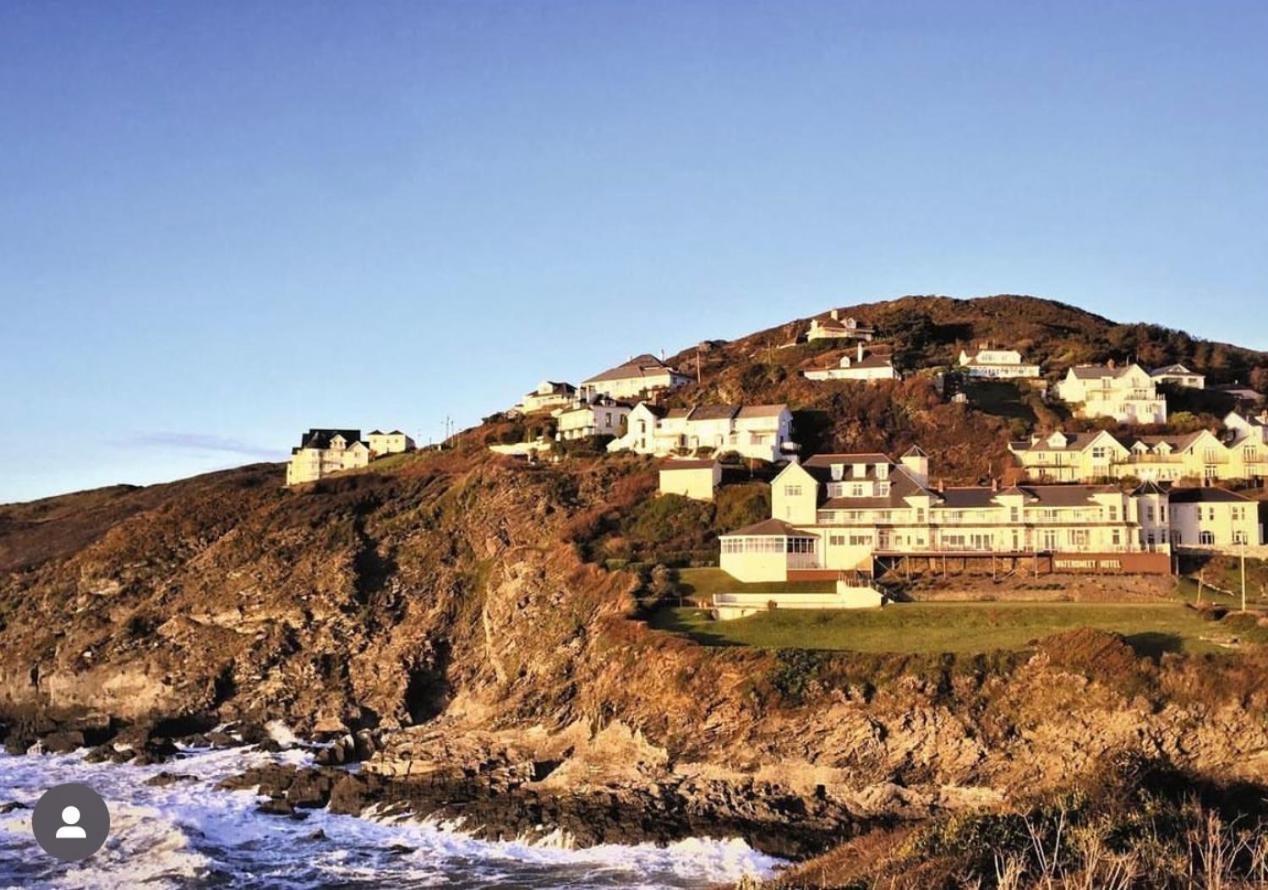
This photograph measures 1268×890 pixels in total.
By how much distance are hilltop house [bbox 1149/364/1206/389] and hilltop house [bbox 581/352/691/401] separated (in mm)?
39758

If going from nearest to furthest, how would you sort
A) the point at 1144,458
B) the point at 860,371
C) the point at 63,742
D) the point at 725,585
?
1. the point at 63,742
2. the point at 725,585
3. the point at 1144,458
4. the point at 860,371


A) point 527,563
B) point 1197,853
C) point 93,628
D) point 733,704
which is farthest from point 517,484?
point 1197,853

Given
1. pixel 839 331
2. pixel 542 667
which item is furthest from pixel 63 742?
pixel 839 331

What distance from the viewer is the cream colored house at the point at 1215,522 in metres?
61.9

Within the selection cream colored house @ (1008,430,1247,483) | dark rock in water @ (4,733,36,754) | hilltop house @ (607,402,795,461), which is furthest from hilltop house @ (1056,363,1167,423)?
dark rock in water @ (4,733,36,754)

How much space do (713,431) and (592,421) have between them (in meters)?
13.4

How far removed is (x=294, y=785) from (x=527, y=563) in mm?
20882

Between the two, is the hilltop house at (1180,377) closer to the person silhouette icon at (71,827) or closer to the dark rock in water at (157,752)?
the dark rock in water at (157,752)

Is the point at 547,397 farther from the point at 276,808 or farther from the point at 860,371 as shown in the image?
the point at 276,808

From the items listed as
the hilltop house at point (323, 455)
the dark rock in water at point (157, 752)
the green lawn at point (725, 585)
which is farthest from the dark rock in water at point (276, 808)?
the hilltop house at point (323, 455)

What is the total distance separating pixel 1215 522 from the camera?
2454 inches

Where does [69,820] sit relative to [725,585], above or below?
below

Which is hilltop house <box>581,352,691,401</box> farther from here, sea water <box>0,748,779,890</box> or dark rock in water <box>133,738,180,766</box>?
sea water <box>0,748,779,890</box>

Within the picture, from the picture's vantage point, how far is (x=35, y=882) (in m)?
36.1
